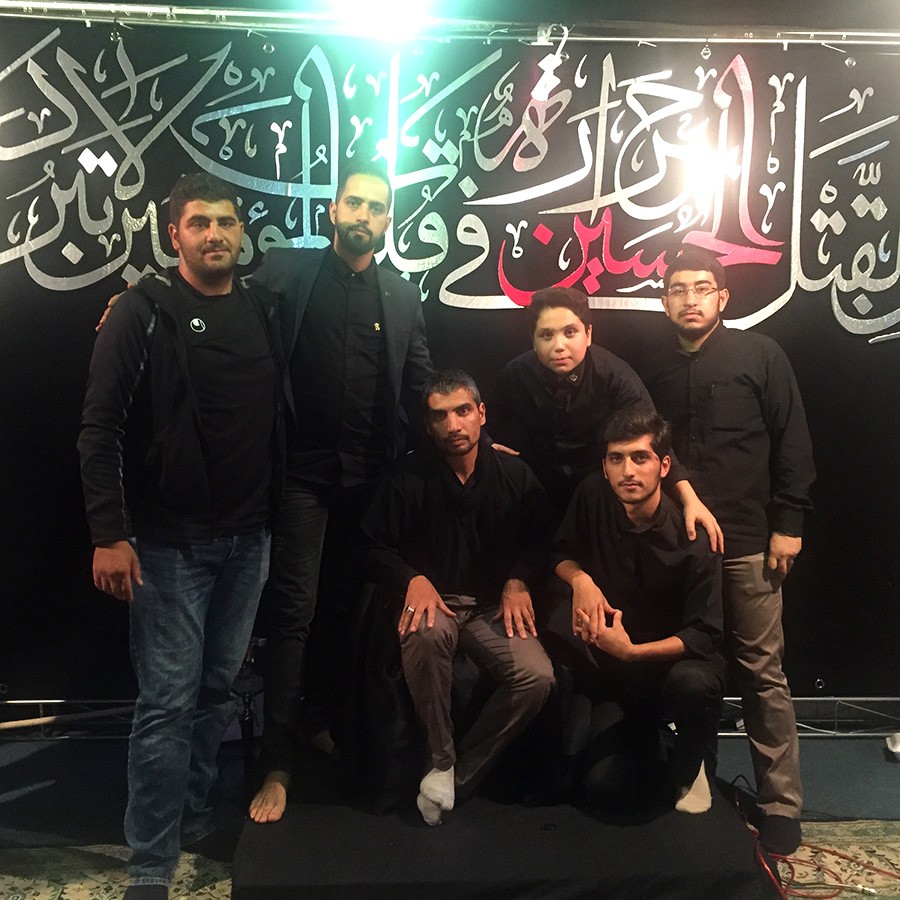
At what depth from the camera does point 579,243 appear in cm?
309

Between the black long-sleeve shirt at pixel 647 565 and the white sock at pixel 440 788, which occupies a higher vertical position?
the black long-sleeve shirt at pixel 647 565

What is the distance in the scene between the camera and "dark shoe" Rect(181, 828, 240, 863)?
255 centimetres

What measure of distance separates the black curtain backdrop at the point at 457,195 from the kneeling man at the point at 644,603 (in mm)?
766

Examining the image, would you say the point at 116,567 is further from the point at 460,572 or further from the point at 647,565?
the point at 647,565

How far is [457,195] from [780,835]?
2421mm

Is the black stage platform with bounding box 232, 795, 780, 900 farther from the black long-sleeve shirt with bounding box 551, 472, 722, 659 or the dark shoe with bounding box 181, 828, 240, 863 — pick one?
the black long-sleeve shirt with bounding box 551, 472, 722, 659

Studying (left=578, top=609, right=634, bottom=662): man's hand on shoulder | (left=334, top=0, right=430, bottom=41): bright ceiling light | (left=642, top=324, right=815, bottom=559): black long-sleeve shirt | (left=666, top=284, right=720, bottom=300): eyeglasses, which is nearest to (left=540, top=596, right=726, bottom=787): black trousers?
(left=578, top=609, right=634, bottom=662): man's hand on shoulder

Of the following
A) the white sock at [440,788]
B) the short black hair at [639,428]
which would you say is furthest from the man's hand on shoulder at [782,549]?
the white sock at [440,788]

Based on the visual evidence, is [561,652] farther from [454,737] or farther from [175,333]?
[175,333]

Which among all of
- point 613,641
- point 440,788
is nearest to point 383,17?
point 613,641

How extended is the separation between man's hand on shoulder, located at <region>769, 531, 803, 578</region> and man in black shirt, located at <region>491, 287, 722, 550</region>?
10.9 inches

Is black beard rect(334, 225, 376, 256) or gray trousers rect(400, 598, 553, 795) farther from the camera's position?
black beard rect(334, 225, 376, 256)

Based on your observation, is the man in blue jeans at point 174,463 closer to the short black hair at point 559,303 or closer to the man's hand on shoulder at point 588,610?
the short black hair at point 559,303

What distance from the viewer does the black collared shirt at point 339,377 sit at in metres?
2.59
